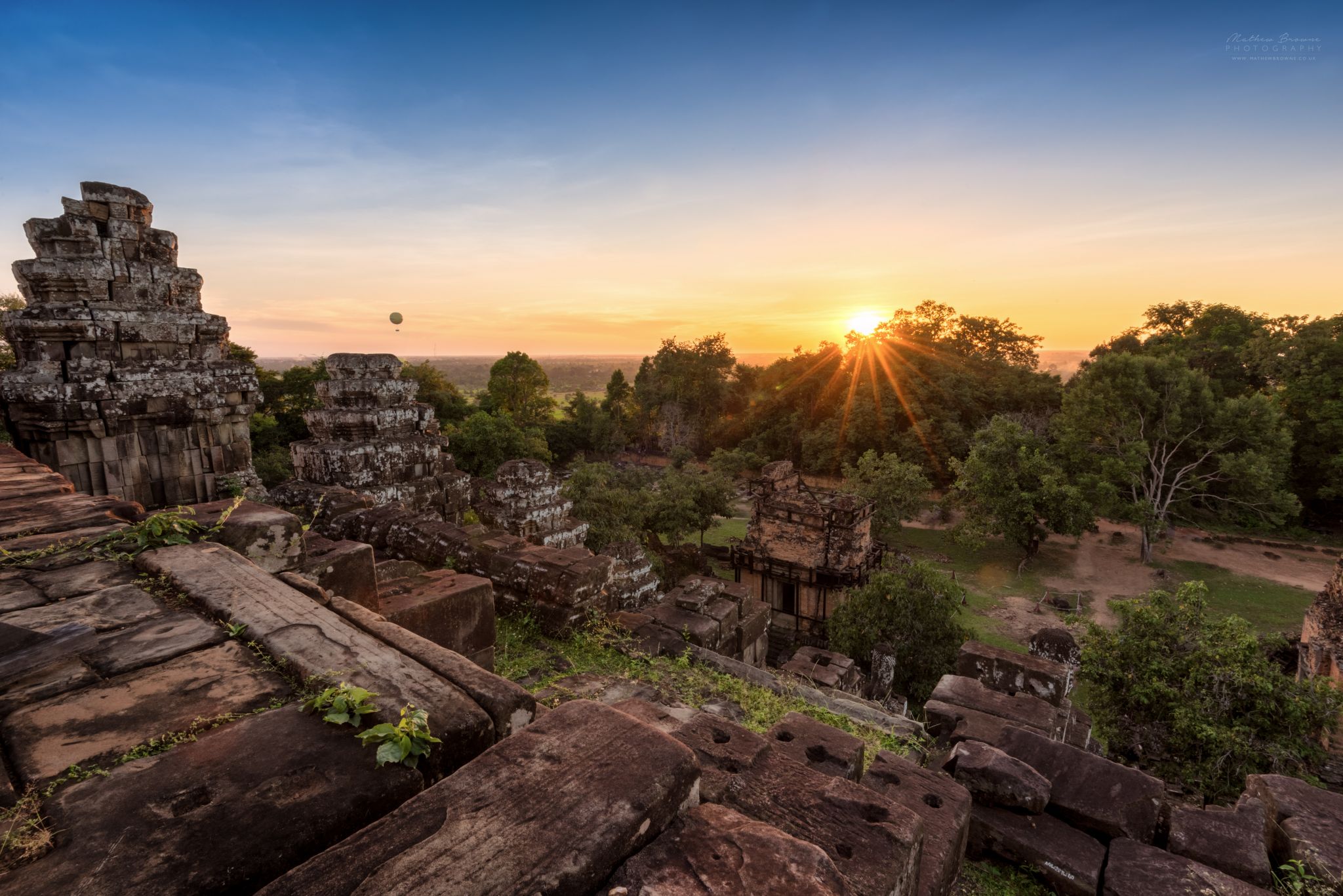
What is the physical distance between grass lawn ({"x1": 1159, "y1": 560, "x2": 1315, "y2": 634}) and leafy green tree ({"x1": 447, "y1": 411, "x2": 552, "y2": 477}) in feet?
91.2

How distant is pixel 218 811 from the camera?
135cm

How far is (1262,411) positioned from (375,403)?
30.1 metres

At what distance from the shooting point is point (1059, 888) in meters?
3.06

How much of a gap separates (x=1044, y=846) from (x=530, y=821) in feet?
10.5

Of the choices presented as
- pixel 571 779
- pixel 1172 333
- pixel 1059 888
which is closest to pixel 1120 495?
pixel 1172 333

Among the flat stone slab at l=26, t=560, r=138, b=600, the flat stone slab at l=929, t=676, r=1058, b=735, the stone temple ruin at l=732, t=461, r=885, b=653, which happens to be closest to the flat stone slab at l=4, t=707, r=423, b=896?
the flat stone slab at l=26, t=560, r=138, b=600

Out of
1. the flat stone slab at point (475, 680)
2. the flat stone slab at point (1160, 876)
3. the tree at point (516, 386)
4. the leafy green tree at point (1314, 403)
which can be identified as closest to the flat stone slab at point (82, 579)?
the flat stone slab at point (475, 680)

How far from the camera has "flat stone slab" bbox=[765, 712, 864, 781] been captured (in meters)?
3.08

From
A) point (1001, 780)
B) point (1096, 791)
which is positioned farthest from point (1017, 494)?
point (1001, 780)

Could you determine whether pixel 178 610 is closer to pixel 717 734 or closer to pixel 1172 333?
pixel 717 734

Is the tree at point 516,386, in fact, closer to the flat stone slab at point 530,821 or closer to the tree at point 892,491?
the tree at point 892,491

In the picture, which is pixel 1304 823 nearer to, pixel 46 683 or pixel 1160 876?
pixel 1160 876

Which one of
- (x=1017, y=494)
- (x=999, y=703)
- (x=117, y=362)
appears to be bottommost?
(x=1017, y=494)

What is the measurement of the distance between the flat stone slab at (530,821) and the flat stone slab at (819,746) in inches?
60.8
